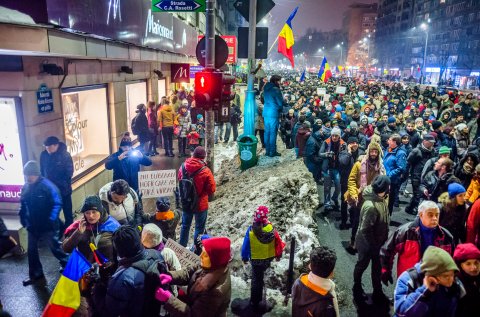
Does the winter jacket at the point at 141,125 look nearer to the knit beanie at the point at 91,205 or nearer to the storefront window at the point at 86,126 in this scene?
the storefront window at the point at 86,126

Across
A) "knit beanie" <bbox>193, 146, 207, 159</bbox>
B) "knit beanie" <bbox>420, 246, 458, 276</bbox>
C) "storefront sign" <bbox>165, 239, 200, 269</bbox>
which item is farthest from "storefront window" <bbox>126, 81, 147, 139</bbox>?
"knit beanie" <bbox>420, 246, 458, 276</bbox>

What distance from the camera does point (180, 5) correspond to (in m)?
7.95

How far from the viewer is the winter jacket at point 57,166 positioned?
23.2 feet

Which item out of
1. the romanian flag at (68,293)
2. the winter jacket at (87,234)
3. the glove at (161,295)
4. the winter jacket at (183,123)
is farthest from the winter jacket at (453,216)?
the winter jacket at (183,123)

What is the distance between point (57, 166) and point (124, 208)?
2.43 metres

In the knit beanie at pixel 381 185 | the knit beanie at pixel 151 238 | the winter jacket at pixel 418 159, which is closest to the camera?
the knit beanie at pixel 151 238

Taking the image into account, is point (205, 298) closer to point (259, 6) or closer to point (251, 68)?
point (251, 68)

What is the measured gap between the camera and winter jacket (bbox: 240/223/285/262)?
500 centimetres

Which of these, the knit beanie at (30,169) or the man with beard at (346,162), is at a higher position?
the knit beanie at (30,169)

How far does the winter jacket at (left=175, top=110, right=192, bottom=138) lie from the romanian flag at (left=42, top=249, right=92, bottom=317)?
34.9 feet

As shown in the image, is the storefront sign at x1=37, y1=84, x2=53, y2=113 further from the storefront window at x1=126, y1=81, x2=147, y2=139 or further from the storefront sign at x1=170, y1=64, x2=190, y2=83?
the storefront sign at x1=170, y1=64, x2=190, y2=83

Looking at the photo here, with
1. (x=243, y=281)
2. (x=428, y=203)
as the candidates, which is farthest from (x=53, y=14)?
(x=428, y=203)

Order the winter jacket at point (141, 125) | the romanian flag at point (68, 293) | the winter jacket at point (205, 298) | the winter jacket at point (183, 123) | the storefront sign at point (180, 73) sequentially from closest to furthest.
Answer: the romanian flag at point (68, 293), the winter jacket at point (205, 298), the winter jacket at point (141, 125), the winter jacket at point (183, 123), the storefront sign at point (180, 73)

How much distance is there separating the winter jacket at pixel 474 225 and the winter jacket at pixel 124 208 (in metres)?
4.76
